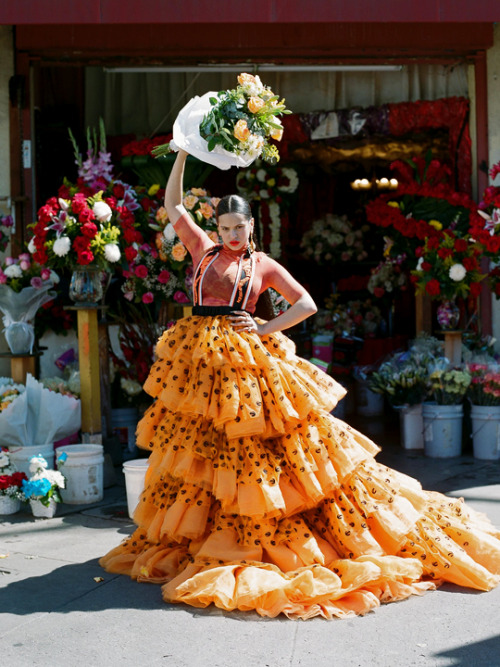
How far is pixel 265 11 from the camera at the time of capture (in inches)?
279

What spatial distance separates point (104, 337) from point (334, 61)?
130 inches

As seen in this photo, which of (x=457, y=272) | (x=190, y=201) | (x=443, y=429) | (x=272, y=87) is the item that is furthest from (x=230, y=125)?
(x=272, y=87)

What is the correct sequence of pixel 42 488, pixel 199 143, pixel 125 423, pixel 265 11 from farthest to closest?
1. pixel 125 423
2. pixel 265 11
3. pixel 42 488
4. pixel 199 143

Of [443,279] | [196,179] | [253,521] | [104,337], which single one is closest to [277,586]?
[253,521]

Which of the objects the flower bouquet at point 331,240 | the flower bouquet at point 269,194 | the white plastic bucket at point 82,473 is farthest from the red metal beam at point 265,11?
the flower bouquet at point 331,240

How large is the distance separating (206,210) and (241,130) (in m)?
2.70

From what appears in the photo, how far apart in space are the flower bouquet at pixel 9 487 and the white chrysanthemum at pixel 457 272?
380cm

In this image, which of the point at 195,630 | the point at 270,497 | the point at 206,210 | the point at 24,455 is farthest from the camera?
the point at 206,210

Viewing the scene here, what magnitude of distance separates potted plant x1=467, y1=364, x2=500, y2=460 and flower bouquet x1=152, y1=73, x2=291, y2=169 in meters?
3.52

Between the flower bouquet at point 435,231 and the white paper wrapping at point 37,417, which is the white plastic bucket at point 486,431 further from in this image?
the white paper wrapping at point 37,417

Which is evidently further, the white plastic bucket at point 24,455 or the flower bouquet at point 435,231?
the flower bouquet at point 435,231

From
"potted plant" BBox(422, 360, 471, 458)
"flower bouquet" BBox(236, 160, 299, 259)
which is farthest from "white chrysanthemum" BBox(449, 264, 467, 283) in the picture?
"flower bouquet" BBox(236, 160, 299, 259)

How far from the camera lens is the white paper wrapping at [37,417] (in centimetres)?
628

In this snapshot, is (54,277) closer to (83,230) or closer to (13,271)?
(13,271)
